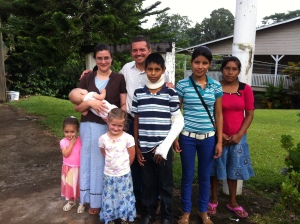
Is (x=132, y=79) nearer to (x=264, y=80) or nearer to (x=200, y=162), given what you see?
(x=200, y=162)

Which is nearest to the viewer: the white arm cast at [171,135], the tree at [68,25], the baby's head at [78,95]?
the white arm cast at [171,135]

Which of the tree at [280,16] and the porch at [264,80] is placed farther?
the tree at [280,16]

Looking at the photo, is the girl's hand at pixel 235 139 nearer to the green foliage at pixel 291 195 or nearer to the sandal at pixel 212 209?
the green foliage at pixel 291 195

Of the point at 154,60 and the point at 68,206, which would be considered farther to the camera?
the point at 68,206

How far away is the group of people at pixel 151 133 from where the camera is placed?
2.46 meters

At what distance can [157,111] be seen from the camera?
2.44 meters

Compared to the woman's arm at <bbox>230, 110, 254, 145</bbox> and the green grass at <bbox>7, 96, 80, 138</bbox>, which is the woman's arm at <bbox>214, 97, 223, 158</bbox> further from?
the green grass at <bbox>7, 96, 80, 138</bbox>

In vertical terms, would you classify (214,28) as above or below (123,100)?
above

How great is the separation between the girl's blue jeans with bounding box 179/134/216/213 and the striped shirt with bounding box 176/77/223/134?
0.11 m

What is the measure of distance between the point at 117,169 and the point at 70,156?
59 centimetres

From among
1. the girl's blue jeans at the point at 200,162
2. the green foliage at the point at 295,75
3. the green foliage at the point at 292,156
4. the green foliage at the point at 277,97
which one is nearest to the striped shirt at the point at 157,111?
the girl's blue jeans at the point at 200,162

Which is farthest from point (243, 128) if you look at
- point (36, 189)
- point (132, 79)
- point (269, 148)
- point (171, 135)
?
point (269, 148)

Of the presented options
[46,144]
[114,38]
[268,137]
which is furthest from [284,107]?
[46,144]

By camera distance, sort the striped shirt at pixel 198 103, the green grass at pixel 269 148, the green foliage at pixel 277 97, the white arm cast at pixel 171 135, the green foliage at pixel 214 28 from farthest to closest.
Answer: the green foliage at pixel 214 28 → the green foliage at pixel 277 97 → the green grass at pixel 269 148 → the striped shirt at pixel 198 103 → the white arm cast at pixel 171 135
